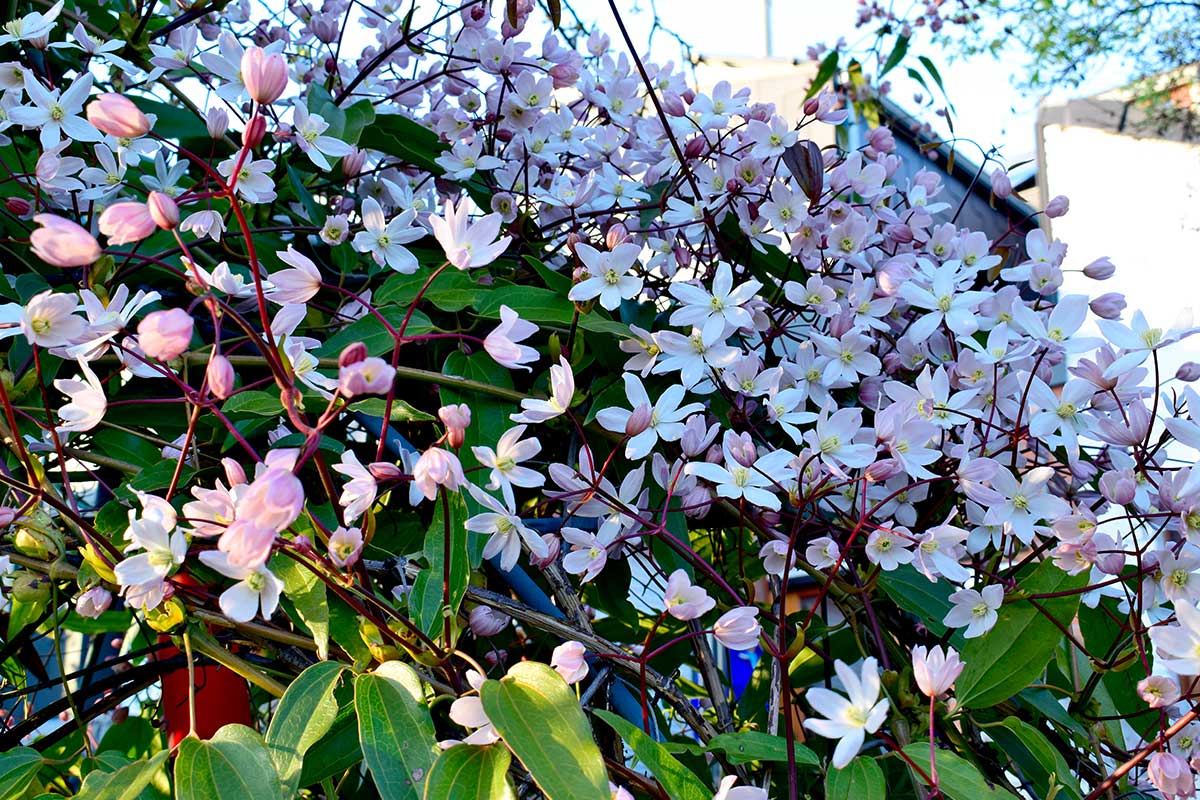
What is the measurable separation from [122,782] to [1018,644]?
0.41m

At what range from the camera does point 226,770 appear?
1.26ft

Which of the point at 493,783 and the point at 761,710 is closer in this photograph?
the point at 493,783

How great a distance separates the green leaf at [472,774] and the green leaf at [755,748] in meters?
0.10

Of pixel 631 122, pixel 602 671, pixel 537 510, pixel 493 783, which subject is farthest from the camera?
pixel 631 122

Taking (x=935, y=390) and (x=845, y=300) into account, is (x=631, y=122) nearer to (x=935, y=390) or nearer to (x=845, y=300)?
(x=845, y=300)

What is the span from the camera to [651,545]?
0.56 m

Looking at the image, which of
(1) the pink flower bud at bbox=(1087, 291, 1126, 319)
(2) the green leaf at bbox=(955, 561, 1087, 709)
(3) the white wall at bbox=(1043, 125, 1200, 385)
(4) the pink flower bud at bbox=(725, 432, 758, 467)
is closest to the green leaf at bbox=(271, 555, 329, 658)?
(4) the pink flower bud at bbox=(725, 432, 758, 467)

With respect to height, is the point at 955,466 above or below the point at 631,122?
below

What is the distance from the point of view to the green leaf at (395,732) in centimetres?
38

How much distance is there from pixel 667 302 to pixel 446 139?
194 millimetres

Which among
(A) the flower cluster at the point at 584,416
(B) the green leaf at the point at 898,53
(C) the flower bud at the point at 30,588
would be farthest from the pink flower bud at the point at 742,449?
(B) the green leaf at the point at 898,53

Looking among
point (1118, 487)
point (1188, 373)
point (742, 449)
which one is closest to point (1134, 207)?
point (1188, 373)

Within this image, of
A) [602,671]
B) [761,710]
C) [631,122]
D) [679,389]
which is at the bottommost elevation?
[761,710]

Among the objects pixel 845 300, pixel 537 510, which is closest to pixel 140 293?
pixel 537 510
